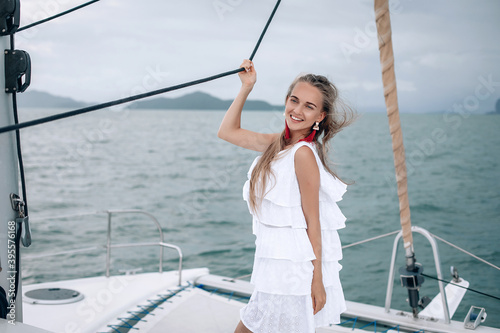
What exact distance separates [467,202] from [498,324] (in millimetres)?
11673

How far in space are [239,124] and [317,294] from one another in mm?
684

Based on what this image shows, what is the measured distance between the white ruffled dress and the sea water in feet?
1.25

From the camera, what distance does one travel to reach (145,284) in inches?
135

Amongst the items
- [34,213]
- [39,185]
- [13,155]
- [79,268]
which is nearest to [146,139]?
[39,185]

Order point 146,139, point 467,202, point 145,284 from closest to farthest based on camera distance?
point 145,284
point 467,202
point 146,139

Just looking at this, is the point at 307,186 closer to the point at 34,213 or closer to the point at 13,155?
the point at 13,155

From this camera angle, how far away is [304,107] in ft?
6.07

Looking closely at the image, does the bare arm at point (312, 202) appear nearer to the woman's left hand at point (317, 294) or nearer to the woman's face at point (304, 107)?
the woman's left hand at point (317, 294)

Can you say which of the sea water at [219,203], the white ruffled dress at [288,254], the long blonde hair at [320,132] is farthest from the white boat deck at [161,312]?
the long blonde hair at [320,132]

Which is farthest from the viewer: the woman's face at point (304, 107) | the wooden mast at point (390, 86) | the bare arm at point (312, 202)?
the wooden mast at point (390, 86)

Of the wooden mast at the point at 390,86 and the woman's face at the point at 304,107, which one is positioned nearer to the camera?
the woman's face at the point at 304,107

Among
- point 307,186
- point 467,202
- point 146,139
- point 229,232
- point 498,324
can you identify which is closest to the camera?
point 307,186

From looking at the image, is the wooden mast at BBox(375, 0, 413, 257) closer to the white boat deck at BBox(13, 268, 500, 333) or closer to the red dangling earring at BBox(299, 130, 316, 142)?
the red dangling earring at BBox(299, 130, 316, 142)

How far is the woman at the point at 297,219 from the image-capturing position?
175 cm
